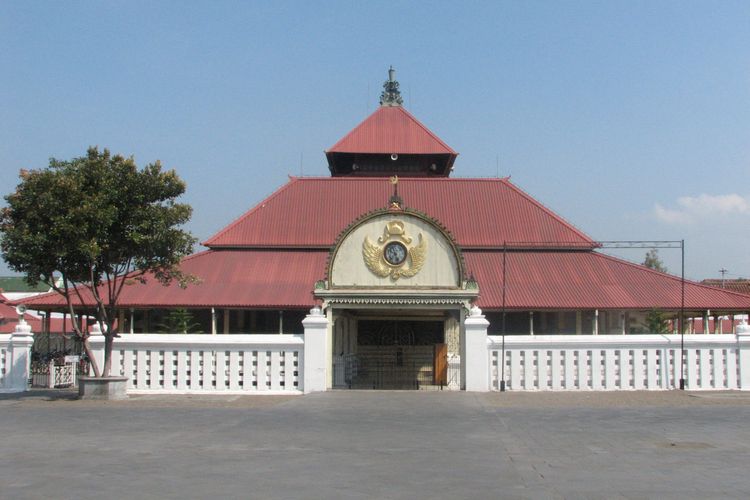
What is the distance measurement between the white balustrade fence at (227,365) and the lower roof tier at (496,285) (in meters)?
14.1

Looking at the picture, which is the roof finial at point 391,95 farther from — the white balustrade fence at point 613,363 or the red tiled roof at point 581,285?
the white balustrade fence at point 613,363

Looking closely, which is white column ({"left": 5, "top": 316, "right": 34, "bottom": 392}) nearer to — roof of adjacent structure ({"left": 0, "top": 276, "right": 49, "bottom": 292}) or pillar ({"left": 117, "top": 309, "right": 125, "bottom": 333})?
pillar ({"left": 117, "top": 309, "right": 125, "bottom": 333})

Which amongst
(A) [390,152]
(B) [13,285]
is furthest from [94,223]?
(B) [13,285]

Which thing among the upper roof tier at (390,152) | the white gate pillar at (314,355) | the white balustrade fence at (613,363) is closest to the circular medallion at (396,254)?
the white gate pillar at (314,355)

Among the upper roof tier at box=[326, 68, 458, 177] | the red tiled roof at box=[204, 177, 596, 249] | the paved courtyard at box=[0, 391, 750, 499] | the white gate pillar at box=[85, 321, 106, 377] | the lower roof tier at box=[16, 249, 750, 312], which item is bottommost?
the paved courtyard at box=[0, 391, 750, 499]

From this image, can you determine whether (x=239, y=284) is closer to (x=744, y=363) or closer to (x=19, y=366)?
(x=19, y=366)

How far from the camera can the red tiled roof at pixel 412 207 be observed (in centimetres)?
3819

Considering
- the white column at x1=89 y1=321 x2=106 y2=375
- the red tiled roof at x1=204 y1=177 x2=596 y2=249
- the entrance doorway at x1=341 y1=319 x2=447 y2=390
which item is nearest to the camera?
the white column at x1=89 y1=321 x2=106 y2=375

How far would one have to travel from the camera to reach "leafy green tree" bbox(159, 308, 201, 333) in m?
33.2

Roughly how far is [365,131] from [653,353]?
29893mm

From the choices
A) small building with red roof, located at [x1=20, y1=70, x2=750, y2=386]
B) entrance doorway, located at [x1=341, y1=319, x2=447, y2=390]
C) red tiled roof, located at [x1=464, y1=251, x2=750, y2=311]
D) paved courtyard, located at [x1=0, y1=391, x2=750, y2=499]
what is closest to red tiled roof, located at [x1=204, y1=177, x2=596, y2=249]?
small building with red roof, located at [x1=20, y1=70, x2=750, y2=386]

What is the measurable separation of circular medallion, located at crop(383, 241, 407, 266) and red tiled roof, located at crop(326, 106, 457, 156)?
23.6 m

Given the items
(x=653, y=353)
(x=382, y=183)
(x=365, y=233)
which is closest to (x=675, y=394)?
(x=653, y=353)

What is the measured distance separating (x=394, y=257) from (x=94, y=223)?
7.34 meters
